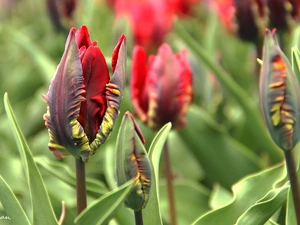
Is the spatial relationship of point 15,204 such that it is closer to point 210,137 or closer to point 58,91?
point 58,91

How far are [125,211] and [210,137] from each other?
1.39 feet

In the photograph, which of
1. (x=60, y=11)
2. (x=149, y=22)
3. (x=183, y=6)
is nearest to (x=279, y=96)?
(x=60, y=11)

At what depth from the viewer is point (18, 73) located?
1.89 meters

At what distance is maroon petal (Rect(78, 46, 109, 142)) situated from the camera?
635mm

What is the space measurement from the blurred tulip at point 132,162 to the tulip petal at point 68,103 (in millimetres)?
36

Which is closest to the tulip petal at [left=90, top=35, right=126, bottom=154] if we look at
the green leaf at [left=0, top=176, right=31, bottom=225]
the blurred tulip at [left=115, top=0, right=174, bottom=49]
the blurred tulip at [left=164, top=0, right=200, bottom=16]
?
the green leaf at [left=0, top=176, right=31, bottom=225]

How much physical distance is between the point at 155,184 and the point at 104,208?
0.26 ft

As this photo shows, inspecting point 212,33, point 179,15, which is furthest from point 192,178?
point 179,15

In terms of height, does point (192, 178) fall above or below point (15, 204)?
below

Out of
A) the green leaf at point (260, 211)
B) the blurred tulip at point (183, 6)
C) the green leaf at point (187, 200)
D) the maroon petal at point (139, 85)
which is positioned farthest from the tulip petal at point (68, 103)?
the blurred tulip at point (183, 6)

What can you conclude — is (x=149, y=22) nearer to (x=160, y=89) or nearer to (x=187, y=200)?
(x=187, y=200)

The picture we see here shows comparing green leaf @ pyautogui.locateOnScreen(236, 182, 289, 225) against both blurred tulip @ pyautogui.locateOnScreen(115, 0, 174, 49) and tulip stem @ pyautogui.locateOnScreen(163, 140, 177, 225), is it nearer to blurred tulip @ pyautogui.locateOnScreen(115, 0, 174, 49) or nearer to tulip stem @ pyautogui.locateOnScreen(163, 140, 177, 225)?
tulip stem @ pyautogui.locateOnScreen(163, 140, 177, 225)

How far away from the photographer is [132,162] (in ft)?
2.03

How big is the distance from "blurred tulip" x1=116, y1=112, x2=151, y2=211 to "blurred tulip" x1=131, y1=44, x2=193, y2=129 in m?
0.33
